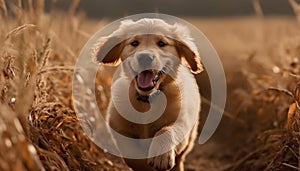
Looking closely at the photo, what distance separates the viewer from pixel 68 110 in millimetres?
4523

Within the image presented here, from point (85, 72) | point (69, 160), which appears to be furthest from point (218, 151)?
point (69, 160)

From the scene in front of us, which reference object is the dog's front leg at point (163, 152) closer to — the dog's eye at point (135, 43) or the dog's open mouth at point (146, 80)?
the dog's open mouth at point (146, 80)

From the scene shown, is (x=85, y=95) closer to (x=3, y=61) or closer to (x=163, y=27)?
(x=163, y=27)

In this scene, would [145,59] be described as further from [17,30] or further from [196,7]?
[196,7]

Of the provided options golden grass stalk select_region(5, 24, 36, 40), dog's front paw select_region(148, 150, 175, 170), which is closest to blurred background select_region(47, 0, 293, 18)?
dog's front paw select_region(148, 150, 175, 170)

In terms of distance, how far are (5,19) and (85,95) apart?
1.07 meters

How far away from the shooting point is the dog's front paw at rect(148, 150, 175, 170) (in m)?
4.36

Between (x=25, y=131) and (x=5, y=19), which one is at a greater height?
(x=5, y=19)

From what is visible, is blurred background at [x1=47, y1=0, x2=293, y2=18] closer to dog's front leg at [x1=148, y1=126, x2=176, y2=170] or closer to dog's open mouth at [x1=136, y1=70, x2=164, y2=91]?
dog's open mouth at [x1=136, y1=70, x2=164, y2=91]

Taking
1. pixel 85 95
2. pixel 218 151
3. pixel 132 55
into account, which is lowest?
pixel 218 151

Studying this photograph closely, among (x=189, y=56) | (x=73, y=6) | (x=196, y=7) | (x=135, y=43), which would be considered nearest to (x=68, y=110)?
(x=135, y=43)

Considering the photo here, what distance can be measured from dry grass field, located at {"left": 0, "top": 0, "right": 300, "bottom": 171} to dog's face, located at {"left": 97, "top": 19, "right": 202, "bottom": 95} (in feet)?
1.26

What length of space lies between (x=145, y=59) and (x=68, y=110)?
609 mm

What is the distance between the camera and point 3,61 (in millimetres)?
4094
